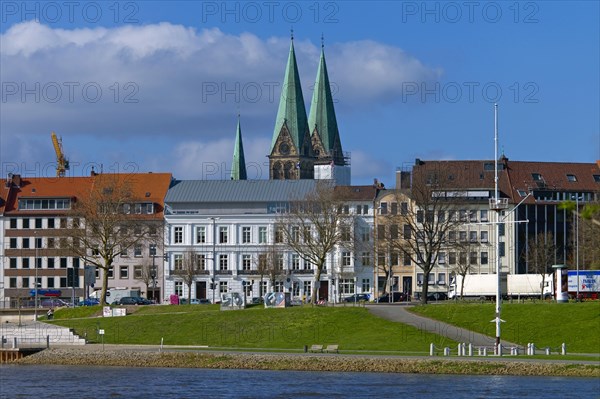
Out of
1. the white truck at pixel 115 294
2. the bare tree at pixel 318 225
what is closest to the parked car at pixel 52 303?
the white truck at pixel 115 294

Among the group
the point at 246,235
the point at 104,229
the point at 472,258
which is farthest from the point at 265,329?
the point at 246,235

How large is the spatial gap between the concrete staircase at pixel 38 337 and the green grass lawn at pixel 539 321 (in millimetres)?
25400

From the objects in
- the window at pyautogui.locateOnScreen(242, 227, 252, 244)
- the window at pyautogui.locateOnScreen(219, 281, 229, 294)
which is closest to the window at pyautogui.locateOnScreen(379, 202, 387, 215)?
the window at pyautogui.locateOnScreen(242, 227, 252, 244)

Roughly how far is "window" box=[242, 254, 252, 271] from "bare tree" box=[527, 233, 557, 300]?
2981cm

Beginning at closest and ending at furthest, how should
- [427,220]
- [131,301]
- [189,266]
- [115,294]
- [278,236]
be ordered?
[427,220] → [131,301] → [115,294] → [189,266] → [278,236]

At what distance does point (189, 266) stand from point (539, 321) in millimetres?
58278

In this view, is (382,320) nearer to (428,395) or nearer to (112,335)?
(112,335)

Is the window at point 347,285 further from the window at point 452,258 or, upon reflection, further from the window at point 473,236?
the window at point 473,236

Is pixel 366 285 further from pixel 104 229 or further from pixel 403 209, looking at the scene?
pixel 104 229

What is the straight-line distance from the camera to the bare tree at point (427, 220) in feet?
340

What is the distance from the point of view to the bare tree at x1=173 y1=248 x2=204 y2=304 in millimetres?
135625

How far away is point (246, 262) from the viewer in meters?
140

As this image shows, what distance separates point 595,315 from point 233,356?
24089 mm

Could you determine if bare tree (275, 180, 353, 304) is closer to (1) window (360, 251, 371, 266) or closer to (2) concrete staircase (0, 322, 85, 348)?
(1) window (360, 251, 371, 266)
